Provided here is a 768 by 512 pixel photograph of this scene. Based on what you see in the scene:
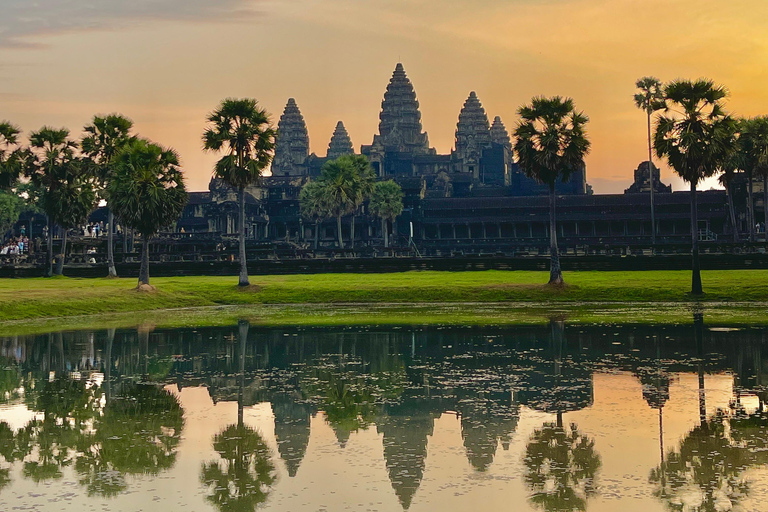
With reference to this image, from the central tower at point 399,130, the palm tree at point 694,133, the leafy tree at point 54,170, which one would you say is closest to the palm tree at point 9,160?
the leafy tree at point 54,170

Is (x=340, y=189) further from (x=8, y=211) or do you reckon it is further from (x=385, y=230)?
(x=8, y=211)

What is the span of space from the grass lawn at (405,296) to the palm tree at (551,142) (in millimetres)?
4301

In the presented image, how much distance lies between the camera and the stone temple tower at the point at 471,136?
172 m

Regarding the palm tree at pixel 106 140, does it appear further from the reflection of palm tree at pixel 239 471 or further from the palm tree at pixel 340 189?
the reflection of palm tree at pixel 239 471

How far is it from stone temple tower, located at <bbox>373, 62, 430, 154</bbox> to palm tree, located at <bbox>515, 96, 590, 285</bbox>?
391ft

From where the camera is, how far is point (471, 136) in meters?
175

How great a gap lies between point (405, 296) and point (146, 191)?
13656 millimetres

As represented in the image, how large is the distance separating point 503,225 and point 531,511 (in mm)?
100060

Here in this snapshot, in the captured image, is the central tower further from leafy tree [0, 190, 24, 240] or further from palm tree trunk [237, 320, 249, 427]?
palm tree trunk [237, 320, 249, 427]

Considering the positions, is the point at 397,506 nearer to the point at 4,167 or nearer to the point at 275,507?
the point at 275,507

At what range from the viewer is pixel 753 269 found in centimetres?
5744

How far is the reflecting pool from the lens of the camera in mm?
12148

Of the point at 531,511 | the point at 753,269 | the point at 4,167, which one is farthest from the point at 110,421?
the point at 4,167

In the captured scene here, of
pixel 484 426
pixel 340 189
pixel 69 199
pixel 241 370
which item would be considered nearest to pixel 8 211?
pixel 340 189
